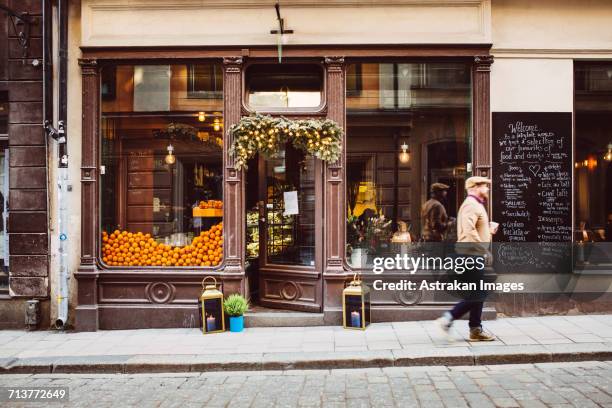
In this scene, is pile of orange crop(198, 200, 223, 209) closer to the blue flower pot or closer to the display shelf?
the display shelf

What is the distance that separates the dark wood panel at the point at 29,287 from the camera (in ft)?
28.4

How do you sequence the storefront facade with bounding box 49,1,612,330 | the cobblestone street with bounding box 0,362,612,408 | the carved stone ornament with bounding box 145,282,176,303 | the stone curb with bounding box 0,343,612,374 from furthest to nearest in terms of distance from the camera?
1. the carved stone ornament with bounding box 145,282,176,303
2. the storefront facade with bounding box 49,1,612,330
3. the stone curb with bounding box 0,343,612,374
4. the cobblestone street with bounding box 0,362,612,408

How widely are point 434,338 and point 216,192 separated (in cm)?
408

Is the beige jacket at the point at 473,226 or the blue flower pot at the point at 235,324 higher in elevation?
the beige jacket at the point at 473,226

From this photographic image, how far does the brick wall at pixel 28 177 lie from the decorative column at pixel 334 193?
4.48 m

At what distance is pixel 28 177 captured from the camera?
866 centimetres

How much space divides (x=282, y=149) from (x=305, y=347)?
3473mm

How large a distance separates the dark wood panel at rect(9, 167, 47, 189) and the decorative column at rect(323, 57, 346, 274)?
4.50 meters

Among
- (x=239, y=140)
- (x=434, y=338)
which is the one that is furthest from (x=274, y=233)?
(x=434, y=338)

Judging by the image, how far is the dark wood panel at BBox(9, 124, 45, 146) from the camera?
28.4 feet

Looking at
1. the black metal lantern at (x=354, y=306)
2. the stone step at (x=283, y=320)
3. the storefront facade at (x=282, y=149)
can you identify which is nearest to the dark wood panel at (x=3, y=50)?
the storefront facade at (x=282, y=149)

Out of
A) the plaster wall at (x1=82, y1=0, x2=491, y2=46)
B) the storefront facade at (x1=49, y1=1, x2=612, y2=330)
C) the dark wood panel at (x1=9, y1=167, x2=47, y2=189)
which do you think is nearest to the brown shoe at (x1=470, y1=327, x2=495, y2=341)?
the storefront facade at (x1=49, y1=1, x2=612, y2=330)

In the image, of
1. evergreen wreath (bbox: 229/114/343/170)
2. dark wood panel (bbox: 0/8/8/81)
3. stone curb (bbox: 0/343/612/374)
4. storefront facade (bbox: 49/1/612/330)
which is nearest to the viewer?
stone curb (bbox: 0/343/612/374)

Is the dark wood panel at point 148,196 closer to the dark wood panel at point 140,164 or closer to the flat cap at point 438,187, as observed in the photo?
the dark wood panel at point 140,164
